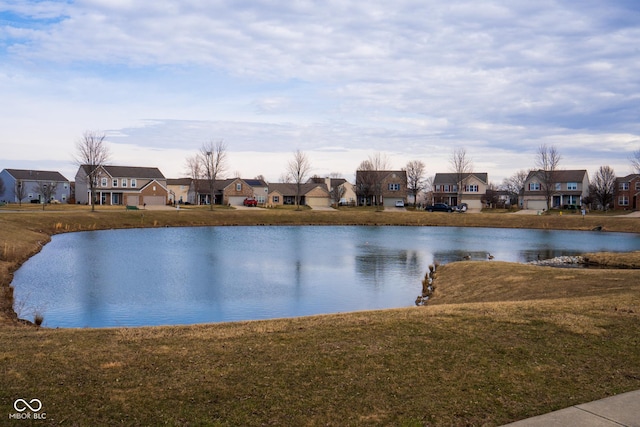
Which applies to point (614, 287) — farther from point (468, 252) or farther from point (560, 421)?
point (468, 252)

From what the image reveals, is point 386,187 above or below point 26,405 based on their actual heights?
above

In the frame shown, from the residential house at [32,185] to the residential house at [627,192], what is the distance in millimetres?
108735

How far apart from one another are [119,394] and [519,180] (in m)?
175

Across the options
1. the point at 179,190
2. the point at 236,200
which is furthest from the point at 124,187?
the point at 179,190

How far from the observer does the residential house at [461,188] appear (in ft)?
384

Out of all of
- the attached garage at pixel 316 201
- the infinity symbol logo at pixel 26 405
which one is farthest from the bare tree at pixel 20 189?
the infinity symbol logo at pixel 26 405

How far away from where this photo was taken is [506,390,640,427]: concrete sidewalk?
7.06 meters

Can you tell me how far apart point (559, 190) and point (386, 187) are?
35879 millimetres

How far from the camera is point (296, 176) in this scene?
11819 centimetres

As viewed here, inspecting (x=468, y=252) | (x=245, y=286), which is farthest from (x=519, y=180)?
(x=245, y=286)

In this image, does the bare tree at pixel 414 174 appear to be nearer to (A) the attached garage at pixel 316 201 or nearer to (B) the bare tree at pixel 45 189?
(A) the attached garage at pixel 316 201

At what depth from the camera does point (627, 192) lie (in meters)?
98.5

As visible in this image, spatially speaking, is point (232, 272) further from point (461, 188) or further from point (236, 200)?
point (461, 188)

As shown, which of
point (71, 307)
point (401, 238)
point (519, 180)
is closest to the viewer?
point (71, 307)
